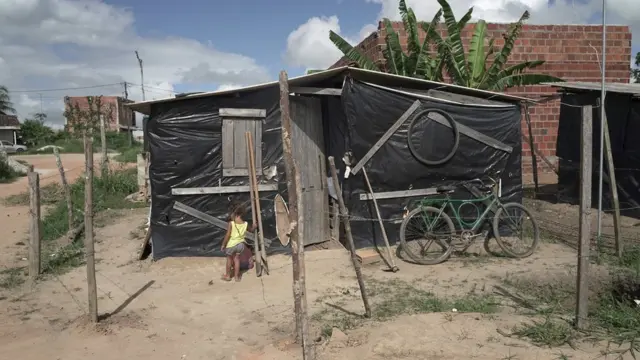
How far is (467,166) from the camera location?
7.93 m

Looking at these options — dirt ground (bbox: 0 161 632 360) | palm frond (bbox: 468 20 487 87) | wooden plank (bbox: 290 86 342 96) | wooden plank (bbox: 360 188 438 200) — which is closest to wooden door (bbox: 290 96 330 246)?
wooden plank (bbox: 290 86 342 96)

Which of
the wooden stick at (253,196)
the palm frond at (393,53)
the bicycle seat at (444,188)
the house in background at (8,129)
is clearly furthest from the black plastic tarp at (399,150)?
the house in background at (8,129)

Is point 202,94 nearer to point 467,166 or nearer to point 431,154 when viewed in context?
point 431,154

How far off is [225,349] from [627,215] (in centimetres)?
789

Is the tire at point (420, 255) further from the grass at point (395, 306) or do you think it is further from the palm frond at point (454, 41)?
the palm frond at point (454, 41)

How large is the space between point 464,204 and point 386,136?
171 centimetres

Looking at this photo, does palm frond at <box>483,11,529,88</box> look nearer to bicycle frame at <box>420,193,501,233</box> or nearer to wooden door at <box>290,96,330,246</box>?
bicycle frame at <box>420,193,501,233</box>

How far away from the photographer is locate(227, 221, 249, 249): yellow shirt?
21.9 ft

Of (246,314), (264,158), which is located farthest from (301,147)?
(246,314)

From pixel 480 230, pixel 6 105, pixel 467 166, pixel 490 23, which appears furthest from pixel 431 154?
pixel 6 105

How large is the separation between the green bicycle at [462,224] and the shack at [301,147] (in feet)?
1.02

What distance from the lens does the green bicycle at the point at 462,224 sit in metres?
7.16

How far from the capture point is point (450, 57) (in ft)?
35.3

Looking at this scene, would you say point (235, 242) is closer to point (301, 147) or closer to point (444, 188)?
point (301, 147)
